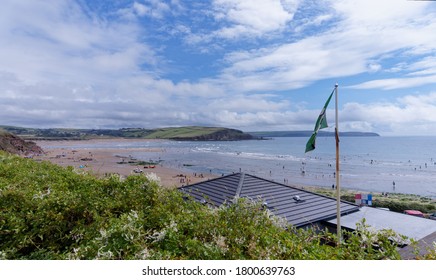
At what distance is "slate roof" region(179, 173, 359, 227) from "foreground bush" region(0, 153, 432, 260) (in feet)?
15.5

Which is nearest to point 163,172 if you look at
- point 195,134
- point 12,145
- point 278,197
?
point 12,145

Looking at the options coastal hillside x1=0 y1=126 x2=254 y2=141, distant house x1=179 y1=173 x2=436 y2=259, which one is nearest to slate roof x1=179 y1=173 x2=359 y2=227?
distant house x1=179 y1=173 x2=436 y2=259

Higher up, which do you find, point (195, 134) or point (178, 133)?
point (178, 133)

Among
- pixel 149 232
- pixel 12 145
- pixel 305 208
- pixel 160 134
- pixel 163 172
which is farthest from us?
pixel 160 134

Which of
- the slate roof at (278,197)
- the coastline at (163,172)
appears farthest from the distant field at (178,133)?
the slate roof at (278,197)

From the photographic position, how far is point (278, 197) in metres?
9.41

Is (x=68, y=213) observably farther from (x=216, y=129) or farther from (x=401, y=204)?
(x=216, y=129)

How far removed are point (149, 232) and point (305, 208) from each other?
7104mm

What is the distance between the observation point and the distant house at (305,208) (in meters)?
8.09

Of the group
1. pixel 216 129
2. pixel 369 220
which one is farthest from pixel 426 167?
pixel 216 129

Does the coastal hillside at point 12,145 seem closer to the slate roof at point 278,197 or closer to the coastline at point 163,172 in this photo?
the coastline at point 163,172

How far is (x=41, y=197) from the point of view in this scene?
339cm

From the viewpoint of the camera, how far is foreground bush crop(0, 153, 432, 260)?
8.07ft

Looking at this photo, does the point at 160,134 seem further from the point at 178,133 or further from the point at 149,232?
the point at 149,232
